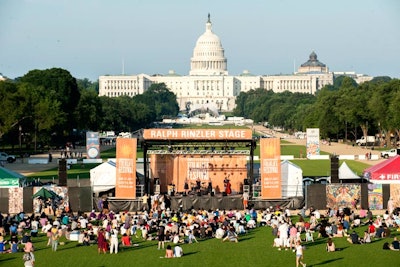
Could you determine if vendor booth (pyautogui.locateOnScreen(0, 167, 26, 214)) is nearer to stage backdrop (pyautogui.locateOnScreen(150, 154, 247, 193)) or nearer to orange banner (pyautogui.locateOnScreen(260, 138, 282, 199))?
stage backdrop (pyautogui.locateOnScreen(150, 154, 247, 193))

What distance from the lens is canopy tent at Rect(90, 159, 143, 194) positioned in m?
48.5

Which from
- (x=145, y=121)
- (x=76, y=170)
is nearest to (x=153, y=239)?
(x=76, y=170)

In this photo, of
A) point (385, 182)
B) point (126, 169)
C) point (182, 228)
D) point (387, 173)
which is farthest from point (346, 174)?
point (182, 228)

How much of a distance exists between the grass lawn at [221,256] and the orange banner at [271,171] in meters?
10.1

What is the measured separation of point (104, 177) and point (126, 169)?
3.00 metres

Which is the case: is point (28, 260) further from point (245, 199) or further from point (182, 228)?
point (245, 199)

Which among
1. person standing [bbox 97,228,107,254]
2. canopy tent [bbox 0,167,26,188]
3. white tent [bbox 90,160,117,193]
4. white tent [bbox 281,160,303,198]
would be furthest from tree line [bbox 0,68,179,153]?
person standing [bbox 97,228,107,254]

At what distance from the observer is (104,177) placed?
4944 cm

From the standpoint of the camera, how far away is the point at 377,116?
10912 centimetres

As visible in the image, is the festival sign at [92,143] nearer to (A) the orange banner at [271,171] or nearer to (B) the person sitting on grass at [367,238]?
(A) the orange banner at [271,171]

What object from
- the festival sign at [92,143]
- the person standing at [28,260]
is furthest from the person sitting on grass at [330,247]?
the festival sign at [92,143]

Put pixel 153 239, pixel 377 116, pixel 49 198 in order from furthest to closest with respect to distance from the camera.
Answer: pixel 377 116 < pixel 49 198 < pixel 153 239

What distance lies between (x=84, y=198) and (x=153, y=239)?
997 centimetres

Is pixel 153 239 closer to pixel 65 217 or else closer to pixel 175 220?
pixel 175 220
